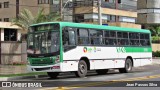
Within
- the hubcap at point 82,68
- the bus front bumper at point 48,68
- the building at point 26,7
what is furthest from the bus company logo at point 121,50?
the building at point 26,7

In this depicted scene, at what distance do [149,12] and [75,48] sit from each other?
52.1 meters

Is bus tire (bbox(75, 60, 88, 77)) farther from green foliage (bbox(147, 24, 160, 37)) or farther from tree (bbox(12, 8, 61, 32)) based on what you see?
green foliage (bbox(147, 24, 160, 37))

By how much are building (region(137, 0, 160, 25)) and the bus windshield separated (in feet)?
170

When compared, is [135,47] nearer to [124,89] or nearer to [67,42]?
[67,42]

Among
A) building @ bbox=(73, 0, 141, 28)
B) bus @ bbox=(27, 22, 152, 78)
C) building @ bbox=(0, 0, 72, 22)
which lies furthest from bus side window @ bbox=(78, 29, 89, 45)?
building @ bbox=(0, 0, 72, 22)

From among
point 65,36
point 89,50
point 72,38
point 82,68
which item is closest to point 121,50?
point 89,50

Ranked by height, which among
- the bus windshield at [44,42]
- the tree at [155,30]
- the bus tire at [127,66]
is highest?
the tree at [155,30]

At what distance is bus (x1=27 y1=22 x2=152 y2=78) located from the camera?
22.3 m

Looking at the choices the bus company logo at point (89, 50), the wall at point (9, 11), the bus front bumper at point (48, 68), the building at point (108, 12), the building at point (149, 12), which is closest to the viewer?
the bus front bumper at point (48, 68)

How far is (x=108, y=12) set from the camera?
184 feet

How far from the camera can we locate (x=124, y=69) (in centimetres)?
2864

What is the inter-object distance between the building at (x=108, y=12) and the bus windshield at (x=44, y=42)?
30.8 m

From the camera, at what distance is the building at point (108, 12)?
53750 mm

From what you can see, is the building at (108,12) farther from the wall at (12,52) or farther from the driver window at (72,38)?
the driver window at (72,38)
